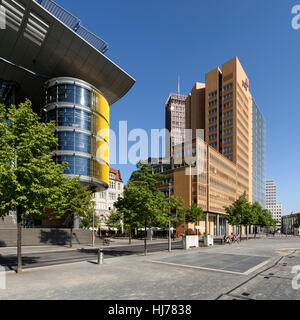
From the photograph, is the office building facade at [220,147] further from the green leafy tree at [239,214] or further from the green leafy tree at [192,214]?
the green leafy tree at [239,214]

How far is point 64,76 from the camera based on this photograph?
58594 mm

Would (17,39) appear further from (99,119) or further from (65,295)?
(65,295)

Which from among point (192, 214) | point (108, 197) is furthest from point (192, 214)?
point (108, 197)

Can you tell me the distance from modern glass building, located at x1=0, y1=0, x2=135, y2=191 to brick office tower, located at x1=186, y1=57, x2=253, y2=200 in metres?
60.5

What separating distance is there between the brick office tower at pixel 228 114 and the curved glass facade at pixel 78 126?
6537cm

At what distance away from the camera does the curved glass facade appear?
53.1m

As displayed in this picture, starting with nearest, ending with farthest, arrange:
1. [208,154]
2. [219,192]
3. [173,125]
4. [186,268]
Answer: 1. [186,268]
2. [208,154]
3. [219,192]
4. [173,125]

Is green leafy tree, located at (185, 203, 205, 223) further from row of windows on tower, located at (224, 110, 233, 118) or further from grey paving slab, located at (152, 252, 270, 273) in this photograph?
Answer: row of windows on tower, located at (224, 110, 233, 118)

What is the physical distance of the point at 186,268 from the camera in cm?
1686

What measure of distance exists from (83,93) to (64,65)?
660cm

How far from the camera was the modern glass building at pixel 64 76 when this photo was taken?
48725 mm

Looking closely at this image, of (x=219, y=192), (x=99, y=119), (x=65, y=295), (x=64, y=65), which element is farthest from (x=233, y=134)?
(x=65, y=295)

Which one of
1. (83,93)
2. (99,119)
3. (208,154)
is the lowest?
(208,154)

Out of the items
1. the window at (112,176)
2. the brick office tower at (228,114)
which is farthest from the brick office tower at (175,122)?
the window at (112,176)
